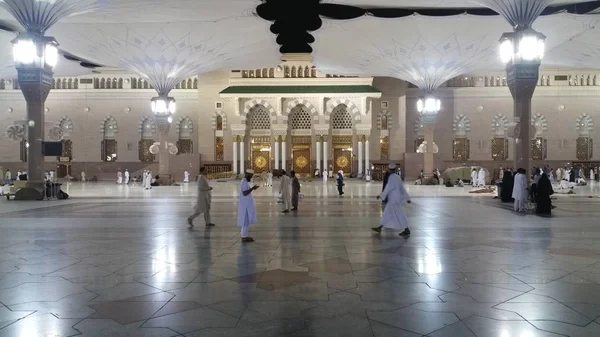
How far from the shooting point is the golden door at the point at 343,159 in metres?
32.2

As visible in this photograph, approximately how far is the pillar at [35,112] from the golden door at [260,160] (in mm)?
17837

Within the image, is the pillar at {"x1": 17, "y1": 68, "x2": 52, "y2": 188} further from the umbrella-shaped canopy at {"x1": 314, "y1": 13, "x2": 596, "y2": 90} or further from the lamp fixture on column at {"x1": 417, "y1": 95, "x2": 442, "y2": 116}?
the lamp fixture on column at {"x1": 417, "y1": 95, "x2": 442, "y2": 116}

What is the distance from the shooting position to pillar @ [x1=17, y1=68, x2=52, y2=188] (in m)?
14.2

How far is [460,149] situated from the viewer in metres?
32.5

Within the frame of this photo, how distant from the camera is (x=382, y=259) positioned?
5.73 metres

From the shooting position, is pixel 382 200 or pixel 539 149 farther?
pixel 539 149

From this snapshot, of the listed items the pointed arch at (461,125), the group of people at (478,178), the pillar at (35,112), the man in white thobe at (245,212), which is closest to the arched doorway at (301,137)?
the pointed arch at (461,125)

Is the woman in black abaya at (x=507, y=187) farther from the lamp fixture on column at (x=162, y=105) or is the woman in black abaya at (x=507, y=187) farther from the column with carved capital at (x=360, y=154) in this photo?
the column with carved capital at (x=360, y=154)

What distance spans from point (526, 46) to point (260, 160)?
2137 centimetres

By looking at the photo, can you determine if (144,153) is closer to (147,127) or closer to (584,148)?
(147,127)

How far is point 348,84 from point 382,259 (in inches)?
1015

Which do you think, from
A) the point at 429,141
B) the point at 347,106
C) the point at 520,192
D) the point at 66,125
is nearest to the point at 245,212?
the point at 520,192

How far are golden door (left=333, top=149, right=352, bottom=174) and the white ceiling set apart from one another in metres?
7.59

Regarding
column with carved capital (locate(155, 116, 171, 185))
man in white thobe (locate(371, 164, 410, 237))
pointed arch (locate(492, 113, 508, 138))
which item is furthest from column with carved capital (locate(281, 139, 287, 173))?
A: man in white thobe (locate(371, 164, 410, 237))
